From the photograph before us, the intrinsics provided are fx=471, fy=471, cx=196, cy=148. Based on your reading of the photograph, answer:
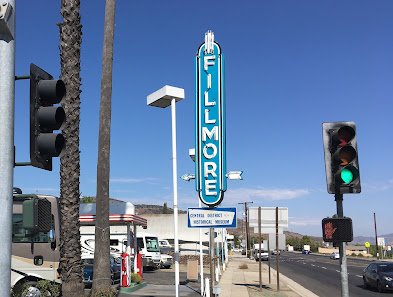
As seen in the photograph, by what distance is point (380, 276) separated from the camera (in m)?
21.9

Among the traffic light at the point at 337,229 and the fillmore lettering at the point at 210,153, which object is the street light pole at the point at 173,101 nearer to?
the fillmore lettering at the point at 210,153

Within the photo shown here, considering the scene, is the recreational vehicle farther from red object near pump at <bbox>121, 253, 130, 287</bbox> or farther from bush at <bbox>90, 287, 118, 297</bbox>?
red object near pump at <bbox>121, 253, 130, 287</bbox>

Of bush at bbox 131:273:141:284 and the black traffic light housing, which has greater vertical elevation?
Answer: the black traffic light housing

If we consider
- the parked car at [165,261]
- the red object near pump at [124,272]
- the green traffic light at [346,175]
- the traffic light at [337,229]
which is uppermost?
the green traffic light at [346,175]

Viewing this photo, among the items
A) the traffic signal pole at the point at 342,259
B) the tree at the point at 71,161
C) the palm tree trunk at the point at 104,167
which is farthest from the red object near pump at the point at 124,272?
the traffic signal pole at the point at 342,259

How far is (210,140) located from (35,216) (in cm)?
967

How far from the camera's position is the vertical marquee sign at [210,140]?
1427 cm

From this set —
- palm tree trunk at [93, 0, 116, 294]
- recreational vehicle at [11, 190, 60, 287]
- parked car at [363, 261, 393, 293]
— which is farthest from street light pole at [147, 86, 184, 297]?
parked car at [363, 261, 393, 293]

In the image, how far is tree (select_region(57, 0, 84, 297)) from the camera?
1304 centimetres

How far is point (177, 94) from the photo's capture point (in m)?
11.6

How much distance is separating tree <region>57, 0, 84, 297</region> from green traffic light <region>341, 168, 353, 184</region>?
28.1 ft

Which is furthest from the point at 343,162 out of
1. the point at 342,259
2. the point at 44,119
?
the point at 44,119

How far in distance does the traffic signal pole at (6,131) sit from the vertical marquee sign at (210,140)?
9.65 meters

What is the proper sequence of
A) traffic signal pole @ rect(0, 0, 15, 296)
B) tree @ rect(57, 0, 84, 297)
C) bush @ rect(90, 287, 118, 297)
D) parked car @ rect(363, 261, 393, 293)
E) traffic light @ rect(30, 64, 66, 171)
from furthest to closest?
parked car @ rect(363, 261, 393, 293)
bush @ rect(90, 287, 118, 297)
tree @ rect(57, 0, 84, 297)
traffic light @ rect(30, 64, 66, 171)
traffic signal pole @ rect(0, 0, 15, 296)
